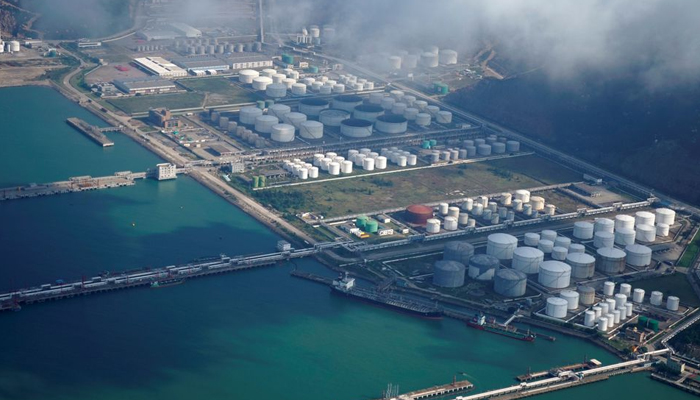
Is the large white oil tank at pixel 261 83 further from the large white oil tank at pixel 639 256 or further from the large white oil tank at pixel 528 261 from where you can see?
the large white oil tank at pixel 639 256

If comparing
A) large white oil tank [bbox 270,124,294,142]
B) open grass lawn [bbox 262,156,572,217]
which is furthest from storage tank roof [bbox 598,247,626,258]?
large white oil tank [bbox 270,124,294,142]

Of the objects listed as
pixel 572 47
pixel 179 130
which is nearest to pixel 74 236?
pixel 179 130

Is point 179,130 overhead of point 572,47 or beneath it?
beneath

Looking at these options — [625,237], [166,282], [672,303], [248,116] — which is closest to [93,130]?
[248,116]

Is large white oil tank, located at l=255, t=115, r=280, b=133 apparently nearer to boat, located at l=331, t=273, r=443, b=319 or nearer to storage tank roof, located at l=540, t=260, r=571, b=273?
boat, located at l=331, t=273, r=443, b=319

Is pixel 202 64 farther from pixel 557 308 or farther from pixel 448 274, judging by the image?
pixel 557 308

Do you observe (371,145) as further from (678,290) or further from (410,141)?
(678,290)
